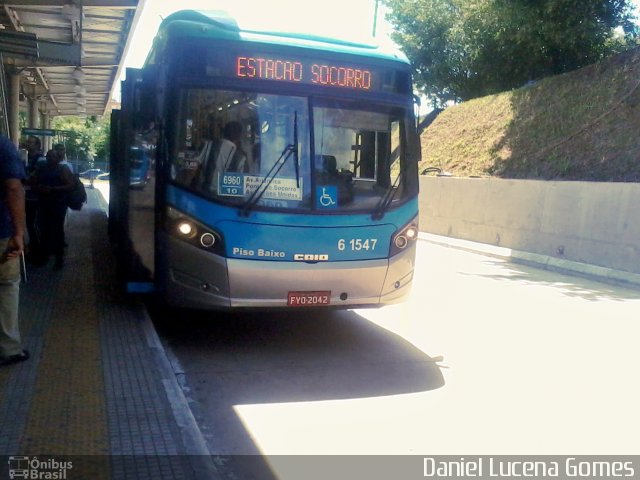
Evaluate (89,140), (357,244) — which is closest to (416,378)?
(357,244)

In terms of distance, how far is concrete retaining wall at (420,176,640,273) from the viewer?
1409 cm

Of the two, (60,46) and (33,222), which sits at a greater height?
(60,46)

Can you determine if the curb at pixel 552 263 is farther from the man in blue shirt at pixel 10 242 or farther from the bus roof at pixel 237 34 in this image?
the man in blue shirt at pixel 10 242

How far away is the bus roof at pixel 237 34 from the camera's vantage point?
265 inches

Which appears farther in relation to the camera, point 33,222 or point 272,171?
point 33,222

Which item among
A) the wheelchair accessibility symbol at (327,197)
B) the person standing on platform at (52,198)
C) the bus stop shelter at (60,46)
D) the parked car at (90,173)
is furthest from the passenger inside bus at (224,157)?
the parked car at (90,173)

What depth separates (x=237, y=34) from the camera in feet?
22.6

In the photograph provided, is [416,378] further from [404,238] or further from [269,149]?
[269,149]

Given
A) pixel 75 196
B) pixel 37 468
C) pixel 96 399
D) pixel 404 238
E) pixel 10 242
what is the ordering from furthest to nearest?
pixel 75 196, pixel 404 238, pixel 10 242, pixel 96 399, pixel 37 468

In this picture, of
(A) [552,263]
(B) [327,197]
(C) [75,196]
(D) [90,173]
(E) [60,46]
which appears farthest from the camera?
(D) [90,173]

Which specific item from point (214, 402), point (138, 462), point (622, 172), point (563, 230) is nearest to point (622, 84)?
point (622, 172)

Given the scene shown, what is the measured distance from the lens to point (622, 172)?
657 inches

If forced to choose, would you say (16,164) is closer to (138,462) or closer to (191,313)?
(138,462)

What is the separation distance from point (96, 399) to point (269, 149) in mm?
2793
